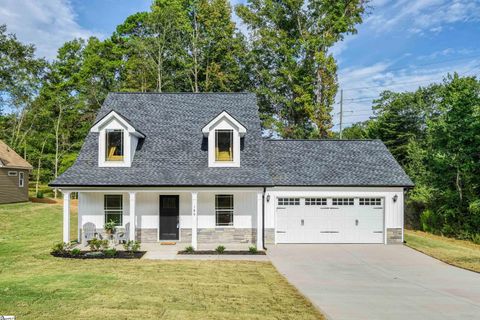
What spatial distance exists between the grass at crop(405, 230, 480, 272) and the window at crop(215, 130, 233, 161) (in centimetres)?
993

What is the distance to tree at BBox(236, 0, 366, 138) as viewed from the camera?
3241cm

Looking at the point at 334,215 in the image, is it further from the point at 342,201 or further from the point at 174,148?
the point at 174,148

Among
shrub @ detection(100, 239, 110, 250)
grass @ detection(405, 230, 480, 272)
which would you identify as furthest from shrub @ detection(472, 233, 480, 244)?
shrub @ detection(100, 239, 110, 250)

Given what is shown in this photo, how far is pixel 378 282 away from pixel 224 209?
8142 millimetres

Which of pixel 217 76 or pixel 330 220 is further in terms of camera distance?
pixel 217 76

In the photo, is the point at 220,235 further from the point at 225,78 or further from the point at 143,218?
the point at 225,78

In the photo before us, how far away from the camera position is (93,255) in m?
13.7

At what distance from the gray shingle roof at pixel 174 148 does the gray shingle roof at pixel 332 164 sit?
1610mm

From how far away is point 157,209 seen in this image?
55.4 feet

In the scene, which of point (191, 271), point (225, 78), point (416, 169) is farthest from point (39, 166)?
point (416, 169)

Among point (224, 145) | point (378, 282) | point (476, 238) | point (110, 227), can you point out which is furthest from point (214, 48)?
point (378, 282)

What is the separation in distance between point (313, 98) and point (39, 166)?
30.0 meters

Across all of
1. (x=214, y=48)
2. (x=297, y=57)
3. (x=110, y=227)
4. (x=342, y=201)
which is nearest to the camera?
(x=110, y=227)

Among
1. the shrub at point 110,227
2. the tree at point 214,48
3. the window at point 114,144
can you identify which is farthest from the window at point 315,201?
the tree at point 214,48
